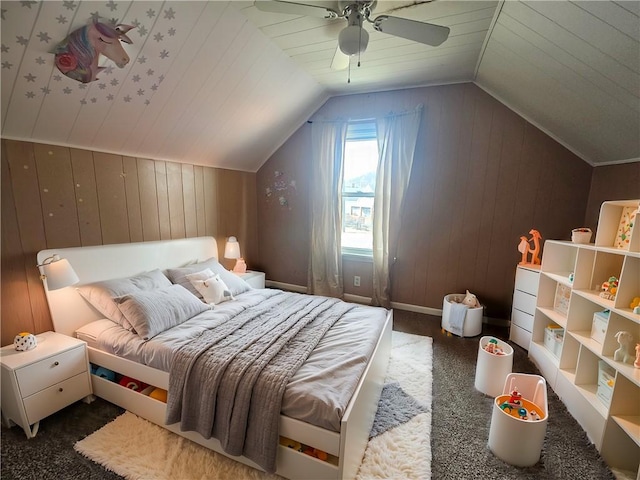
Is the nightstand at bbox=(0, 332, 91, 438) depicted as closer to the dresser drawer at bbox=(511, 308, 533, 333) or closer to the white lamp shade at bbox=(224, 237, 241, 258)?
the white lamp shade at bbox=(224, 237, 241, 258)

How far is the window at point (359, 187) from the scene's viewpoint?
141 inches

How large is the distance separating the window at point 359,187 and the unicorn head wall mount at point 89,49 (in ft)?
8.07

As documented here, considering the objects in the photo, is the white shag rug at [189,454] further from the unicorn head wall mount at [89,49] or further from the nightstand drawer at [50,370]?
the unicorn head wall mount at [89,49]

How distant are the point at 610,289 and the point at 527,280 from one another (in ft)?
2.91

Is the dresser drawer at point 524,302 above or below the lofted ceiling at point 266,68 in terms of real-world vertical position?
below

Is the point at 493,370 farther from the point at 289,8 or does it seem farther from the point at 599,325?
the point at 289,8

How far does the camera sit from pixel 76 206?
2.24 metres

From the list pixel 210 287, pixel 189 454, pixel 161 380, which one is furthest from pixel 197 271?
pixel 189 454

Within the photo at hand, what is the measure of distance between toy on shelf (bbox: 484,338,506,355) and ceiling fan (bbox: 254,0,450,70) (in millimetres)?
2124

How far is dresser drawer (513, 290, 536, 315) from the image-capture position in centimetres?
260

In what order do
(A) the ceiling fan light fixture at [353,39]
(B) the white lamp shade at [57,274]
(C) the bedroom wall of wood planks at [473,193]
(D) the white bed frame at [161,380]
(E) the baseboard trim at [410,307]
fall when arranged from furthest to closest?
(E) the baseboard trim at [410,307] → (C) the bedroom wall of wood planks at [473,193] → (B) the white lamp shade at [57,274] → (A) the ceiling fan light fixture at [353,39] → (D) the white bed frame at [161,380]

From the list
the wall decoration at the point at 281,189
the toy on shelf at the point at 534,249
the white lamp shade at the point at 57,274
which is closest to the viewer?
the white lamp shade at the point at 57,274

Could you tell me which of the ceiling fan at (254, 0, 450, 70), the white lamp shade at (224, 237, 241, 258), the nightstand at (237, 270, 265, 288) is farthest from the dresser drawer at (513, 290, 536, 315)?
the white lamp shade at (224, 237, 241, 258)

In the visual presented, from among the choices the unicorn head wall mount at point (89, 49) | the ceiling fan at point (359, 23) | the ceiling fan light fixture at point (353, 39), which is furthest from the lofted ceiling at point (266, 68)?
the ceiling fan light fixture at point (353, 39)
